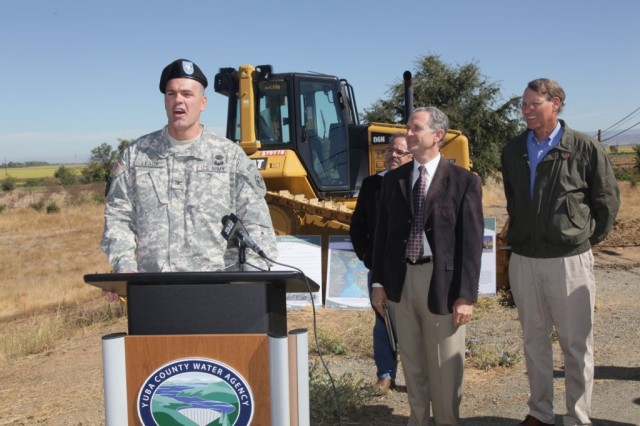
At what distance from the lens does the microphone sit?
8.48 feet

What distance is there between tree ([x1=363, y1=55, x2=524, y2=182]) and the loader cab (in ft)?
53.3

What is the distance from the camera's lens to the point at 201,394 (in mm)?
2463

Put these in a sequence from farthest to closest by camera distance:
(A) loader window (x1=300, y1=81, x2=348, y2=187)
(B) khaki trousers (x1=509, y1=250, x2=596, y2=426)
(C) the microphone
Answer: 1. (A) loader window (x1=300, y1=81, x2=348, y2=187)
2. (B) khaki trousers (x1=509, y1=250, x2=596, y2=426)
3. (C) the microphone

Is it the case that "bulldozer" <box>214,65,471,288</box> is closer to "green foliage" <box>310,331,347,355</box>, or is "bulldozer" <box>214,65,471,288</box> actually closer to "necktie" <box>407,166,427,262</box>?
"green foliage" <box>310,331,347,355</box>

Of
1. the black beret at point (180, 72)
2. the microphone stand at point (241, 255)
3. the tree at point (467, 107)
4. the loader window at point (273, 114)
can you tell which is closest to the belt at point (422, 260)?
the microphone stand at point (241, 255)

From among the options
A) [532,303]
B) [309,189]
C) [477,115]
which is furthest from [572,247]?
[477,115]

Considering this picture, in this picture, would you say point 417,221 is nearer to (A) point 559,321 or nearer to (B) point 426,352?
(B) point 426,352

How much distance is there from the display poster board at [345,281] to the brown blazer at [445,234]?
15.8ft

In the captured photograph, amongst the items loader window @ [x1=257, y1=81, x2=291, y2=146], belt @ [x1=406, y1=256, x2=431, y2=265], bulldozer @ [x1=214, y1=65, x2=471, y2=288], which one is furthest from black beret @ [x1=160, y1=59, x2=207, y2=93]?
loader window @ [x1=257, y1=81, x2=291, y2=146]

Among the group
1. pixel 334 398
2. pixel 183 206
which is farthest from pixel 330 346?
pixel 183 206

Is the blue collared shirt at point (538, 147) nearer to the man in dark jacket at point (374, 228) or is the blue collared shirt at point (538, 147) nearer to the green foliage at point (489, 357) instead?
the man in dark jacket at point (374, 228)

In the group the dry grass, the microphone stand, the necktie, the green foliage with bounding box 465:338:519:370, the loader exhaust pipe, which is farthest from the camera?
the dry grass

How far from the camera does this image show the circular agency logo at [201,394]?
8.07ft

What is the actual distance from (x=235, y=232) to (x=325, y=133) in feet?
26.9
